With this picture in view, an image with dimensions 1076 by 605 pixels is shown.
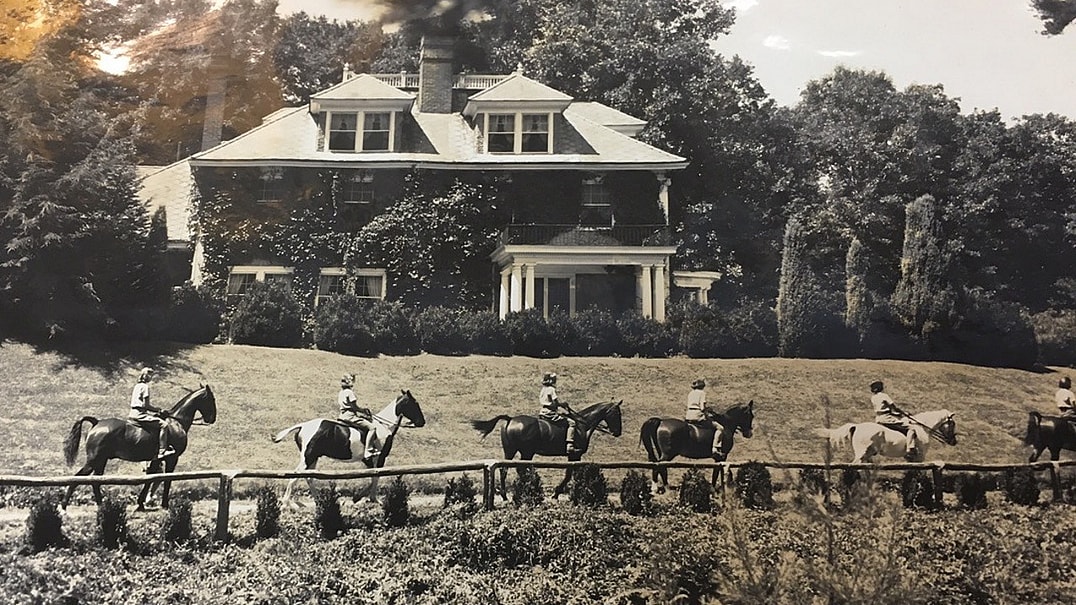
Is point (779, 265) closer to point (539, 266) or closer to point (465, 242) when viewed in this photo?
point (539, 266)

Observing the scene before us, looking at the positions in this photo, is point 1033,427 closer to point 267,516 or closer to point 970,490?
point 970,490

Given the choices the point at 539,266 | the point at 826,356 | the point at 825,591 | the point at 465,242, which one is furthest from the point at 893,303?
the point at 465,242

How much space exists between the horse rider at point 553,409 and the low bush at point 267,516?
75.1 inches

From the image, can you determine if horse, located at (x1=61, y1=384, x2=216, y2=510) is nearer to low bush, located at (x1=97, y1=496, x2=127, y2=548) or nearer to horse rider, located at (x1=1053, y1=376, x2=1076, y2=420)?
low bush, located at (x1=97, y1=496, x2=127, y2=548)

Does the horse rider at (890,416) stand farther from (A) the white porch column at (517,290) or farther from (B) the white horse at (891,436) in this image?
(A) the white porch column at (517,290)

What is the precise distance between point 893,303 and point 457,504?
362cm

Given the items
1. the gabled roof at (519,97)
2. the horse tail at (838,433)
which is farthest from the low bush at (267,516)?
the horse tail at (838,433)

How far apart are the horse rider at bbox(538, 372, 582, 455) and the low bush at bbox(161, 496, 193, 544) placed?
8.11 ft

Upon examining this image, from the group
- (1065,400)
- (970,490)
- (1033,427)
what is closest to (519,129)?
(970,490)

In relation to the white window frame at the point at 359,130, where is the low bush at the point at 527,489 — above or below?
below

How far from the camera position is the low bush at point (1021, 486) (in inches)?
222

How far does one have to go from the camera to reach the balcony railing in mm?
5930

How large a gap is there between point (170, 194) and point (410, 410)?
251 cm

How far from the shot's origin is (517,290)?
587 cm
